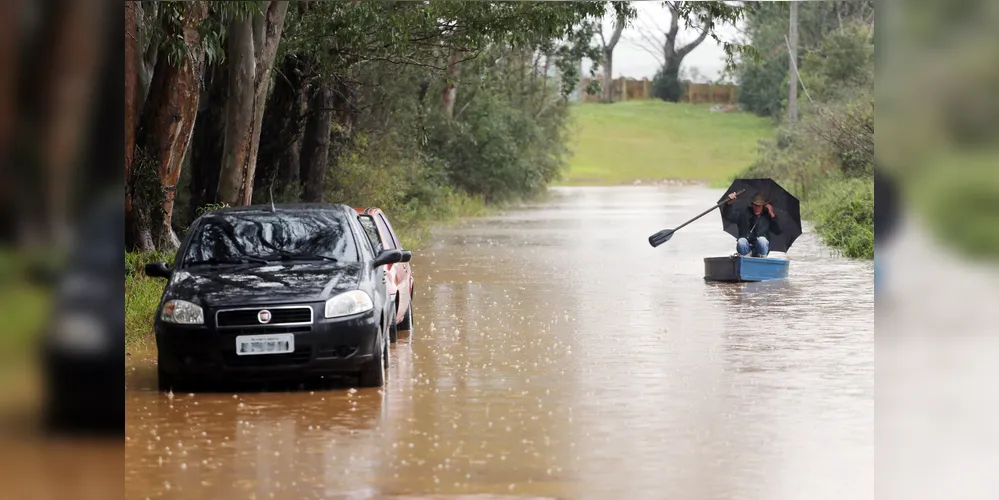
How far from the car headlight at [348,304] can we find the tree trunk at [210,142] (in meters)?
12.3

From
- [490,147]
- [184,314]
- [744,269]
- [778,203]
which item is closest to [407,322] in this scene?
[184,314]

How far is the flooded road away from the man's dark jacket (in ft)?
8.30

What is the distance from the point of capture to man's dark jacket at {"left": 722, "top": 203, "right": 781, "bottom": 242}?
2413cm

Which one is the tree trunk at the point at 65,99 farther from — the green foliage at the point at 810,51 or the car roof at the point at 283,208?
the green foliage at the point at 810,51

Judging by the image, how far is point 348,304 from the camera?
40.8 ft

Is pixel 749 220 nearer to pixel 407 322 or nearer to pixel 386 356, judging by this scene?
pixel 407 322

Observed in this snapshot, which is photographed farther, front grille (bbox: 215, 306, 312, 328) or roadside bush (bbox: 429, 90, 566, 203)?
roadside bush (bbox: 429, 90, 566, 203)

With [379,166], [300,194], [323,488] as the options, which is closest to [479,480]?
[323,488]

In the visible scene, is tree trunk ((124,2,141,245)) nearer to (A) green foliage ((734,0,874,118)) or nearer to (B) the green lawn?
(A) green foliage ((734,0,874,118))

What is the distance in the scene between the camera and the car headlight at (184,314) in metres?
12.2

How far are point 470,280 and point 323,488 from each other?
Answer: 53.8 ft

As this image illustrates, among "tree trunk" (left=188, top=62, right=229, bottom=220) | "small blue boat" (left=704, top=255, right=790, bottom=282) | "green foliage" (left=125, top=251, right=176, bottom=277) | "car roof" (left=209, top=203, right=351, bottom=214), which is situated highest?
"tree trunk" (left=188, top=62, right=229, bottom=220)

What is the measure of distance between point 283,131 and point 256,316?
16.5 metres

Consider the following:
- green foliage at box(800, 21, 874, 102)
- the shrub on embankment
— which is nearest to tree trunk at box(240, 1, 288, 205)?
the shrub on embankment
